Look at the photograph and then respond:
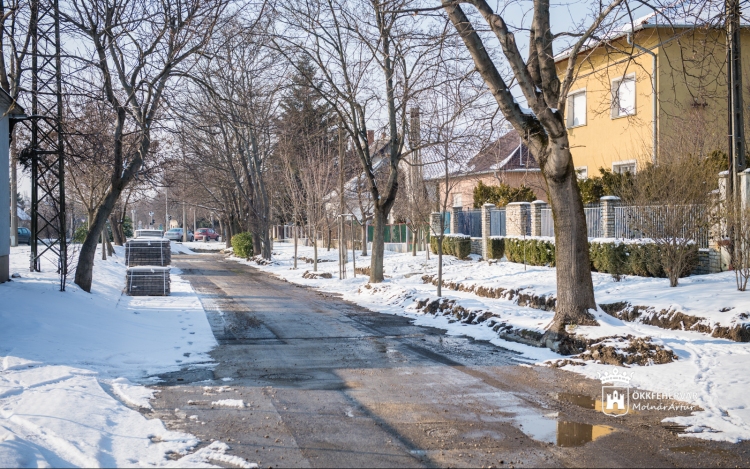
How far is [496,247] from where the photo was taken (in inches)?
961

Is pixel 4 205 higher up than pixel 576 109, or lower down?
lower down

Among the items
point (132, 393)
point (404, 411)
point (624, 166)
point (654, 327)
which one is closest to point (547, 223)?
point (624, 166)

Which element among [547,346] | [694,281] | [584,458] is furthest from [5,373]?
[694,281]

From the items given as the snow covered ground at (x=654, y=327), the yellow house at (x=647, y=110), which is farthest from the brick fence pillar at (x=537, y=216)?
the yellow house at (x=647, y=110)

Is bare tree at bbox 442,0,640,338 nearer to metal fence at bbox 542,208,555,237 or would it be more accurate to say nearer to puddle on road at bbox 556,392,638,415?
puddle on road at bbox 556,392,638,415

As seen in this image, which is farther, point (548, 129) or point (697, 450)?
point (548, 129)

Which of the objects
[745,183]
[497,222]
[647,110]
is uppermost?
[647,110]

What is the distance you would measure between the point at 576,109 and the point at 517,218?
287 inches

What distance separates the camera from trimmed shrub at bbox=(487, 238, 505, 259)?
24344 millimetres

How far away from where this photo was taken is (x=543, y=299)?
14742 millimetres

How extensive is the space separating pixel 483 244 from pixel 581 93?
7375 millimetres

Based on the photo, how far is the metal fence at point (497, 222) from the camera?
24844mm

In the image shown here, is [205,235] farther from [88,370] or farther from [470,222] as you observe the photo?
[88,370]

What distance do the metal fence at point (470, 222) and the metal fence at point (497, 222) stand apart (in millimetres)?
2194
